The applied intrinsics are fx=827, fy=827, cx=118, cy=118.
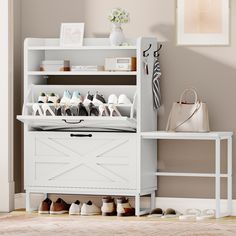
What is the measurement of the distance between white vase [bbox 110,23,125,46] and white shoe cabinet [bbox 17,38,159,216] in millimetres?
83

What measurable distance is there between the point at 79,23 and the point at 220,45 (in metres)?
1.21

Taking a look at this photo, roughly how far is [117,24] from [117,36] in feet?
0.37

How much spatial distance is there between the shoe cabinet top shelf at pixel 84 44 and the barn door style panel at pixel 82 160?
707mm

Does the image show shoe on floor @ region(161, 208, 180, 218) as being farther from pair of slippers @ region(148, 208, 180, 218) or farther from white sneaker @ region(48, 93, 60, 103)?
white sneaker @ region(48, 93, 60, 103)

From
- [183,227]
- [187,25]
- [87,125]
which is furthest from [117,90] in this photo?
[183,227]

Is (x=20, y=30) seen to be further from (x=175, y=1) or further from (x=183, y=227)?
(x=183, y=227)

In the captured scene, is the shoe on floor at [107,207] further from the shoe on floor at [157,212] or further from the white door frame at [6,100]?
the white door frame at [6,100]

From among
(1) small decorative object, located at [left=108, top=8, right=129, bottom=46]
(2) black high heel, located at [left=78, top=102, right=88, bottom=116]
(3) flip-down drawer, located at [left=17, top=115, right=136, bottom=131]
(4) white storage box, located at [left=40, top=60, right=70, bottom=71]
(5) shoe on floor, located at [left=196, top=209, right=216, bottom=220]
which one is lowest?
(5) shoe on floor, located at [left=196, top=209, right=216, bottom=220]

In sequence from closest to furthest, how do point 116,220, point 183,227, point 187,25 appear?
1. point 183,227
2. point 116,220
3. point 187,25

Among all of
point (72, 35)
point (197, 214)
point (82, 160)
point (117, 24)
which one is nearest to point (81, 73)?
point (72, 35)

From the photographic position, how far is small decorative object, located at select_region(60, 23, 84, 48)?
6.91m

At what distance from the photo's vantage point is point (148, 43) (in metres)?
6.79

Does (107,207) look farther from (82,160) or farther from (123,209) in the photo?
(82,160)

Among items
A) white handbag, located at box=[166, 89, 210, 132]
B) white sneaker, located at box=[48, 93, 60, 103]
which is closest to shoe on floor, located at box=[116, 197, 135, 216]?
white handbag, located at box=[166, 89, 210, 132]
